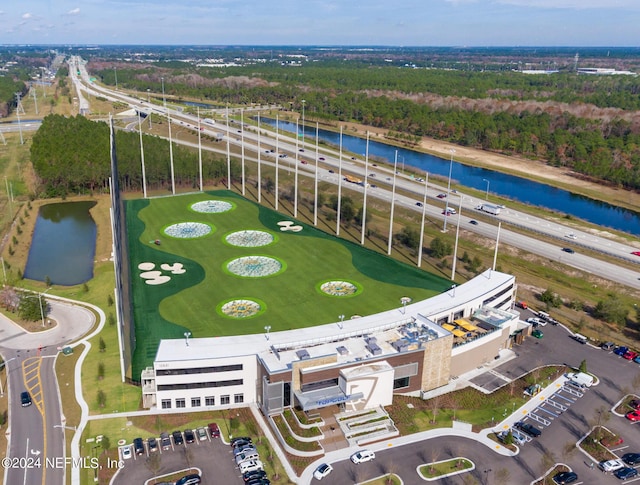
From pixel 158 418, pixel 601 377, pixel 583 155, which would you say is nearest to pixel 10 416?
pixel 158 418

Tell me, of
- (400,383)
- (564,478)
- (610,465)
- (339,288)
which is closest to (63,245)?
(339,288)

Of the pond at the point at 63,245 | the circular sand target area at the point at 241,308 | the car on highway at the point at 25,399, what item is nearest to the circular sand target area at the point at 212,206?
the pond at the point at 63,245

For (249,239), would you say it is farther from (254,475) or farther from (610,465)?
(610,465)

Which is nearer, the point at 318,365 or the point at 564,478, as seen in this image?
the point at 564,478

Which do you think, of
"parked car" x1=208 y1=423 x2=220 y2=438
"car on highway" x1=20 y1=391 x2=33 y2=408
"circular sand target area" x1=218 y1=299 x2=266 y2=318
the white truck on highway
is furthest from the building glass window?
the white truck on highway

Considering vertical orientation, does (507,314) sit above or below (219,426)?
above

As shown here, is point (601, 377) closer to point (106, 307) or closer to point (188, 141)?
point (106, 307)
